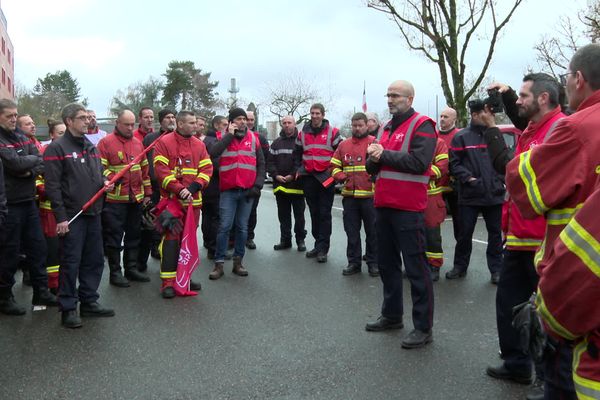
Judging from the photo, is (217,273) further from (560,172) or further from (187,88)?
(187,88)

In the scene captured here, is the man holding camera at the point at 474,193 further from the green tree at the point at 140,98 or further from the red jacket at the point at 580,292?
the green tree at the point at 140,98

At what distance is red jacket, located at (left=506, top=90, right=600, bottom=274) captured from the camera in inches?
82.8

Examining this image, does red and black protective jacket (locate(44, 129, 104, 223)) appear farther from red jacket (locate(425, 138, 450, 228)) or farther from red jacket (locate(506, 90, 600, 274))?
red jacket (locate(506, 90, 600, 274))

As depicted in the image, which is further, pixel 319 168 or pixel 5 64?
pixel 5 64

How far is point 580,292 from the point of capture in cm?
176

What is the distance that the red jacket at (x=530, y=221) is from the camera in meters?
3.61

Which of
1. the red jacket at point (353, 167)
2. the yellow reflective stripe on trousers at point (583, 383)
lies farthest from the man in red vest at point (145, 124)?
the yellow reflective stripe on trousers at point (583, 383)

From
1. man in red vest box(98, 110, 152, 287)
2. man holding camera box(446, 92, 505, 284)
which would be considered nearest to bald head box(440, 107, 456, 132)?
man holding camera box(446, 92, 505, 284)

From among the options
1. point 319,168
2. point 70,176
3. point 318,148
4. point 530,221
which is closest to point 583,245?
point 530,221

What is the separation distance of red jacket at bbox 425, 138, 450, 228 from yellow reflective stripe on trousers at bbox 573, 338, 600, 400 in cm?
509

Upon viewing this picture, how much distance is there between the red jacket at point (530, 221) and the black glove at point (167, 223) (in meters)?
3.85

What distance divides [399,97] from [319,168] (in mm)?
3722

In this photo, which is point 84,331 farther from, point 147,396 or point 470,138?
point 470,138

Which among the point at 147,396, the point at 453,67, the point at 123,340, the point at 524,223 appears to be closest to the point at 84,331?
the point at 123,340
